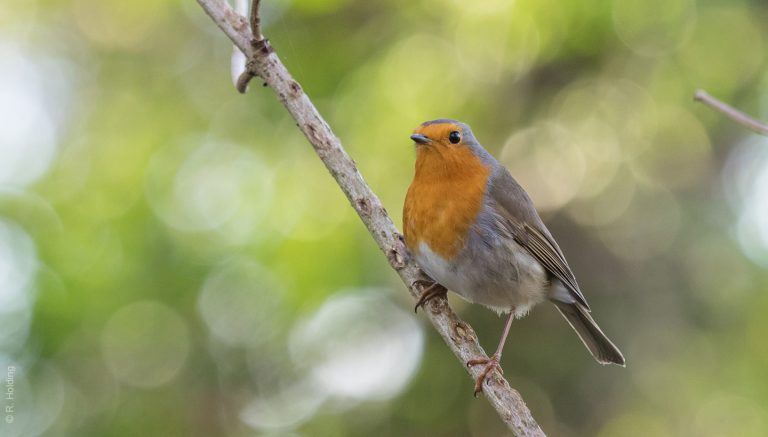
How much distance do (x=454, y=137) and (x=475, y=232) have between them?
56 cm

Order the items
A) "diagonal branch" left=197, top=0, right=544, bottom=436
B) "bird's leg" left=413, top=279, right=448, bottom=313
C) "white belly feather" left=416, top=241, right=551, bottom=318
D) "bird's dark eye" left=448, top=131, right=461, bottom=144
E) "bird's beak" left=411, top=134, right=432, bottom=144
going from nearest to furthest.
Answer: "diagonal branch" left=197, top=0, right=544, bottom=436, "bird's leg" left=413, top=279, right=448, bottom=313, "white belly feather" left=416, top=241, right=551, bottom=318, "bird's beak" left=411, top=134, right=432, bottom=144, "bird's dark eye" left=448, top=131, right=461, bottom=144

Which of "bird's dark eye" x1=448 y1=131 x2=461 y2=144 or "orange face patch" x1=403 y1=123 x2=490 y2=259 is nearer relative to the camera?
"orange face patch" x1=403 y1=123 x2=490 y2=259

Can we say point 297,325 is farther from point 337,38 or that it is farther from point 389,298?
point 337,38

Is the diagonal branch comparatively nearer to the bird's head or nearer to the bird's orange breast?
the bird's orange breast

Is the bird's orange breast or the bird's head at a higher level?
the bird's head

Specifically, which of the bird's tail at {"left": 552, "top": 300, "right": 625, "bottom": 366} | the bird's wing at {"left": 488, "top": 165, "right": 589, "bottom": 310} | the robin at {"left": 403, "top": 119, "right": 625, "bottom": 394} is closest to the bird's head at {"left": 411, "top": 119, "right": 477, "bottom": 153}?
the robin at {"left": 403, "top": 119, "right": 625, "bottom": 394}

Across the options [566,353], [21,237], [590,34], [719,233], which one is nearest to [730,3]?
[590,34]

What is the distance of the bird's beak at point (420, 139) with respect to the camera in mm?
4395

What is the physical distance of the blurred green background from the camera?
17.4 ft

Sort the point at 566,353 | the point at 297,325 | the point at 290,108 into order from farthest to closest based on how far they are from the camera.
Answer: the point at 566,353, the point at 297,325, the point at 290,108

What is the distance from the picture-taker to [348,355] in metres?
5.97

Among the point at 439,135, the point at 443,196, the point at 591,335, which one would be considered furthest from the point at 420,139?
the point at 591,335

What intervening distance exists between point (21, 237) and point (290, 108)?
8.05ft

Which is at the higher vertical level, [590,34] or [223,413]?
[590,34]
